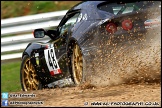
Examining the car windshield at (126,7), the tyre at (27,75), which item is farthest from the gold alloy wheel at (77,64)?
the tyre at (27,75)

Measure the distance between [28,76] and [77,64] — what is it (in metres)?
1.69

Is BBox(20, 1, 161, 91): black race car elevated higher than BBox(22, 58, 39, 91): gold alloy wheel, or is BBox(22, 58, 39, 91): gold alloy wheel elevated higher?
BBox(20, 1, 161, 91): black race car

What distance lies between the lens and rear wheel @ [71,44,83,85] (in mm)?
8023

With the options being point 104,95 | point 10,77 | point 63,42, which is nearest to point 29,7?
point 10,77

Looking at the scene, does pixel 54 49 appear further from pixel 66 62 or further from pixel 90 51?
pixel 90 51

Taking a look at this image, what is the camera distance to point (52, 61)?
8.73m

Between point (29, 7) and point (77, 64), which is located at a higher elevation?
point (29, 7)

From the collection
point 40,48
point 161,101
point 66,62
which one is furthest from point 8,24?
point 161,101

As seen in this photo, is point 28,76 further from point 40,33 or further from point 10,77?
point 10,77

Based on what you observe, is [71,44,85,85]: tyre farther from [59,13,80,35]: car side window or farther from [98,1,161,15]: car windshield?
[98,1,161,15]: car windshield

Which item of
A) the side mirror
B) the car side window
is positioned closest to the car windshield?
the car side window

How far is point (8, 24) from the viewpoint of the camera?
41.1 ft

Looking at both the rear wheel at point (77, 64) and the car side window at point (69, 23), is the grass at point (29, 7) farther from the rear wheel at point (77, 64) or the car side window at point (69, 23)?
the rear wheel at point (77, 64)

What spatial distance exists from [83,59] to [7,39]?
4.90m
